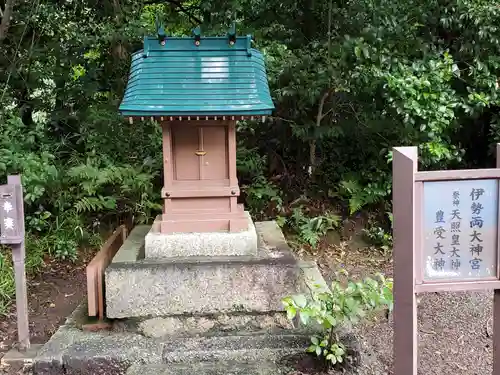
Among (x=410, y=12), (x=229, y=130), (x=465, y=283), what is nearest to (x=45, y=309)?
(x=229, y=130)

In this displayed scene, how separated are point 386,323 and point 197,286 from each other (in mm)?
2042

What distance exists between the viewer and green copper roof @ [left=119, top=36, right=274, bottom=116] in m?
4.20

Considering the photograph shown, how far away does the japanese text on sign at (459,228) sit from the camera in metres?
2.55

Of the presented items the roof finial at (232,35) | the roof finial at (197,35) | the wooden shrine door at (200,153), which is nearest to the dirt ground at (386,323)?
the wooden shrine door at (200,153)

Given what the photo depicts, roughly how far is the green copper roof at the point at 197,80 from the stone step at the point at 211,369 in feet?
6.56

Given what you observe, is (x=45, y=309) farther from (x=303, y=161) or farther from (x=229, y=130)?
(x=303, y=161)

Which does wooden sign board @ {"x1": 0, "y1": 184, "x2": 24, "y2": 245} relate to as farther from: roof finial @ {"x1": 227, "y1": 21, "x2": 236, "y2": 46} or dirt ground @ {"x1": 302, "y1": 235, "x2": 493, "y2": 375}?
dirt ground @ {"x1": 302, "y1": 235, "x2": 493, "y2": 375}

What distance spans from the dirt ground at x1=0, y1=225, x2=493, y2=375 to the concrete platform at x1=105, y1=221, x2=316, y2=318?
810 millimetres

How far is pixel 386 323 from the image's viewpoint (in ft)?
16.6

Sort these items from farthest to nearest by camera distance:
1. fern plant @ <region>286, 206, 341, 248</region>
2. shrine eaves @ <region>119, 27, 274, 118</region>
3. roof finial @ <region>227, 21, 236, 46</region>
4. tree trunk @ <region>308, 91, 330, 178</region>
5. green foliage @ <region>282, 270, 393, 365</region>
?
tree trunk @ <region>308, 91, 330, 178</region>
fern plant @ <region>286, 206, 341, 248</region>
roof finial @ <region>227, 21, 236, 46</region>
shrine eaves @ <region>119, 27, 274, 118</region>
green foliage @ <region>282, 270, 393, 365</region>

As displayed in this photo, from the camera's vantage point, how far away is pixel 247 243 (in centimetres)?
456

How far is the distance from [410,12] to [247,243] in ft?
12.7

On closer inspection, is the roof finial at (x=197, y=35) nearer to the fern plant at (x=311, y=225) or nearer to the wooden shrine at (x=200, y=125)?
the wooden shrine at (x=200, y=125)

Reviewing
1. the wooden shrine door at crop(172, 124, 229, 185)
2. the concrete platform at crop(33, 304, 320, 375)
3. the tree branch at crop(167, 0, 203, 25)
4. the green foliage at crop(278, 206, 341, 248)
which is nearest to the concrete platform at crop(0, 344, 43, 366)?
the concrete platform at crop(33, 304, 320, 375)
